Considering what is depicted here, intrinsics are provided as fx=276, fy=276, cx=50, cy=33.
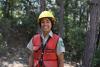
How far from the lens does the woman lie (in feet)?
9.75

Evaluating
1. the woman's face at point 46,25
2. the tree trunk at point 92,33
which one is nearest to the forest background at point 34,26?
the tree trunk at point 92,33

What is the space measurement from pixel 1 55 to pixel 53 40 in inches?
534

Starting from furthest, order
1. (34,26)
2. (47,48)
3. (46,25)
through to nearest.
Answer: (34,26)
(46,25)
(47,48)

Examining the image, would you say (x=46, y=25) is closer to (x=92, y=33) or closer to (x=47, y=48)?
(x=47, y=48)

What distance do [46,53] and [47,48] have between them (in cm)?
6

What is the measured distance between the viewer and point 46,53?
9.74ft

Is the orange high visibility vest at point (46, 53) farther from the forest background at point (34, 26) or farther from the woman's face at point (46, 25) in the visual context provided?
the forest background at point (34, 26)

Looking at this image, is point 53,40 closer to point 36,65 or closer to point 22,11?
point 36,65

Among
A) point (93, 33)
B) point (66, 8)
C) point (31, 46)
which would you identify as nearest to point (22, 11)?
point (66, 8)

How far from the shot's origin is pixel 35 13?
25109 millimetres

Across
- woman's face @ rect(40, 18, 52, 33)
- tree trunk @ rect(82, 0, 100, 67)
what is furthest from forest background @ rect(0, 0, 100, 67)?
woman's face @ rect(40, 18, 52, 33)

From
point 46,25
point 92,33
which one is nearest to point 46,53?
point 46,25

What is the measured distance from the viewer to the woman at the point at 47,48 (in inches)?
117

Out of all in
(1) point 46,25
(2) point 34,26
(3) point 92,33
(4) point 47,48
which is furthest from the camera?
(2) point 34,26
